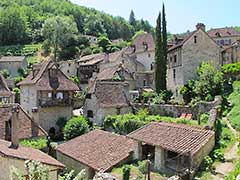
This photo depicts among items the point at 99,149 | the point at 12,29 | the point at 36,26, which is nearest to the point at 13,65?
the point at 12,29

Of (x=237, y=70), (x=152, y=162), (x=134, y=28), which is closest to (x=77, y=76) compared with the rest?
(x=237, y=70)

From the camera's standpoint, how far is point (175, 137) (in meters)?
30.0

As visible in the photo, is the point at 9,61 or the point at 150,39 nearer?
the point at 150,39

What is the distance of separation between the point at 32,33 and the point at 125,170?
424ft

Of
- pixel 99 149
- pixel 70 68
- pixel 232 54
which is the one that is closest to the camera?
pixel 99 149

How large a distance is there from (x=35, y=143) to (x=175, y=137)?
1404 centimetres

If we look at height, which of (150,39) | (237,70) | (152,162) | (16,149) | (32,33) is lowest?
(152,162)

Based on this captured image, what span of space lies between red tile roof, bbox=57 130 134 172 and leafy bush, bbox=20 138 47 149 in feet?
5.62

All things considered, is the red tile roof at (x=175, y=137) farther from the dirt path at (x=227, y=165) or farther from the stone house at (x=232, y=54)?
the stone house at (x=232, y=54)

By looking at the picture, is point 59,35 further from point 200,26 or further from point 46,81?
point 200,26

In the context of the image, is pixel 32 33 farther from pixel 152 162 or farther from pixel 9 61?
pixel 152 162

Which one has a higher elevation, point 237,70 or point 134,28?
point 134,28

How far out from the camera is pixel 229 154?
2841 cm

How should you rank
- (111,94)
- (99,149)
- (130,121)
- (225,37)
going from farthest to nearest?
(225,37), (111,94), (130,121), (99,149)
